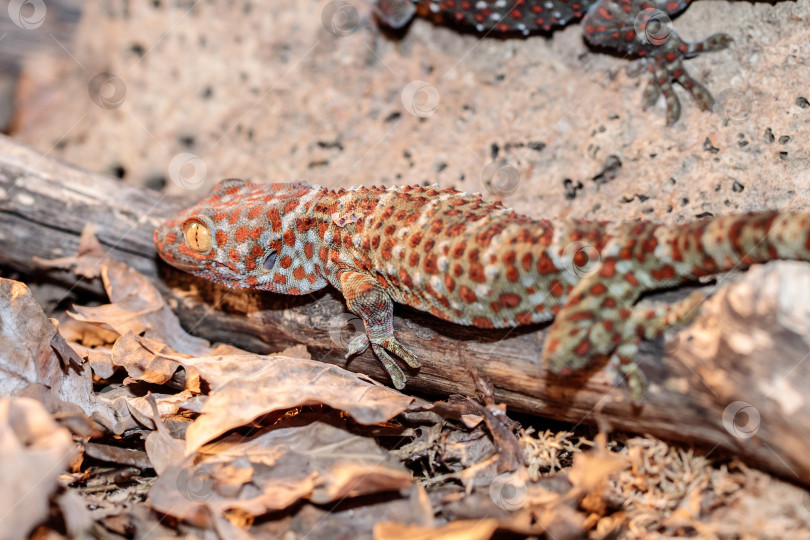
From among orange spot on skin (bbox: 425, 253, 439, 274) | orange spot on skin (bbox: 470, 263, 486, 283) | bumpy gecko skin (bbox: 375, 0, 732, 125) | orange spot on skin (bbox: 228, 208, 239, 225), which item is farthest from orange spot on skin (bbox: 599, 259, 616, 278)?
orange spot on skin (bbox: 228, 208, 239, 225)

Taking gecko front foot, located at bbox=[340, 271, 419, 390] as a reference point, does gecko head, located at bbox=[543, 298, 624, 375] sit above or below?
above

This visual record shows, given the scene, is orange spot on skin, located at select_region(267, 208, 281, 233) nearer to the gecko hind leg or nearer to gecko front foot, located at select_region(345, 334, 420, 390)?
gecko front foot, located at select_region(345, 334, 420, 390)

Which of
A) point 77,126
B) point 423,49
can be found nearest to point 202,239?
point 423,49

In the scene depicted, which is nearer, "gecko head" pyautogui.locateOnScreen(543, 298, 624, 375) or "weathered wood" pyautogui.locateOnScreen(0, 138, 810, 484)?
"weathered wood" pyautogui.locateOnScreen(0, 138, 810, 484)

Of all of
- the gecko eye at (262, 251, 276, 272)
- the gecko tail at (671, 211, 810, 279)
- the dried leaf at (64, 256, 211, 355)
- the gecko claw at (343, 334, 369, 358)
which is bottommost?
the dried leaf at (64, 256, 211, 355)

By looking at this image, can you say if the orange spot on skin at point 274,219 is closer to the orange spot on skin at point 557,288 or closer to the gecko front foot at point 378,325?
the gecko front foot at point 378,325

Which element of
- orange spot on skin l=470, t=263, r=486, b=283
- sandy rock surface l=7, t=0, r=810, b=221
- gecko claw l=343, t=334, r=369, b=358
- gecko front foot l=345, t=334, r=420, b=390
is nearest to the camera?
orange spot on skin l=470, t=263, r=486, b=283

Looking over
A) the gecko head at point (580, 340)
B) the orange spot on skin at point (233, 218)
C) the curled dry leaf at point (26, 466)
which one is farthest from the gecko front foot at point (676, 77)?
the curled dry leaf at point (26, 466)
